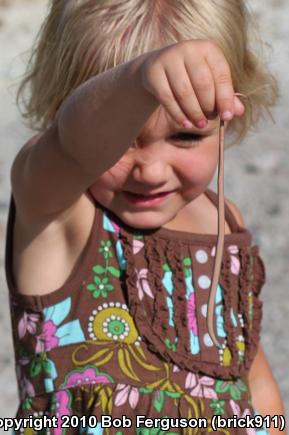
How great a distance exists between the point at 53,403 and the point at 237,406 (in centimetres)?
34

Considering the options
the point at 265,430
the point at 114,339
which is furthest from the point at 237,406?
the point at 114,339

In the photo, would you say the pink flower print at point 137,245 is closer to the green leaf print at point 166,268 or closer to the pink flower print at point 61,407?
the green leaf print at point 166,268

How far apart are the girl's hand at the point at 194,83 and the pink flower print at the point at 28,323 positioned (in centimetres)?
72

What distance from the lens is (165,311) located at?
6.63 ft

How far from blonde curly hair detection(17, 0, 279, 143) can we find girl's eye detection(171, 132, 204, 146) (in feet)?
0.49

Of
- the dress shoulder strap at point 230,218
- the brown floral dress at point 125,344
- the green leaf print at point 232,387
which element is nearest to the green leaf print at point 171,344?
A: the brown floral dress at point 125,344

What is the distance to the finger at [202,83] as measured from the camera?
1.35 metres

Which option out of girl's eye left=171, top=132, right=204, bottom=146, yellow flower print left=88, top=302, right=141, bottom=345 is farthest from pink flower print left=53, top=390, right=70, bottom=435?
girl's eye left=171, top=132, right=204, bottom=146

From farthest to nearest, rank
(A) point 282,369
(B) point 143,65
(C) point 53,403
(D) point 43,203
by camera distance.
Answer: (A) point 282,369
(C) point 53,403
(D) point 43,203
(B) point 143,65

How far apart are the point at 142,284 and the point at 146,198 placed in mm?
174

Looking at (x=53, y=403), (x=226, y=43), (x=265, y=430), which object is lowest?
(x=265, y=430)

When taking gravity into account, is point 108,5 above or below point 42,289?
above

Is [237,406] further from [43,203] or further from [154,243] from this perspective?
[43,203]

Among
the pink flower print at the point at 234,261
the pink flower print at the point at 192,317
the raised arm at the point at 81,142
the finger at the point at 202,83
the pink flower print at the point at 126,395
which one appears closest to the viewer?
the finger at the point at 202,83
